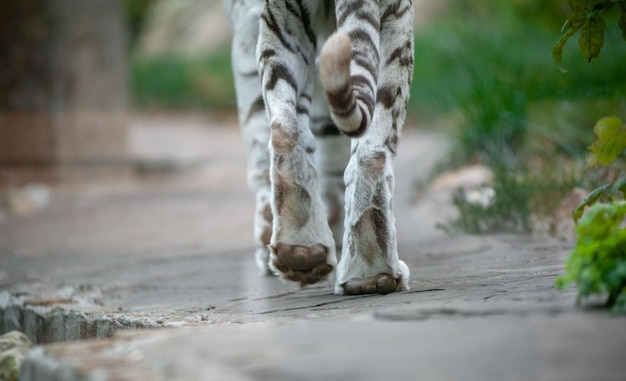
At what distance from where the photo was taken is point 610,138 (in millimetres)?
2699

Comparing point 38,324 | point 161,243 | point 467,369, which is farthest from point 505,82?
point 467,369

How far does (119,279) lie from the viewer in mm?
4078

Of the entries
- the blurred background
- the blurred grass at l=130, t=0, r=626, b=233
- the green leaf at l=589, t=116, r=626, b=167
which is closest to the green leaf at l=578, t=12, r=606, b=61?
the green leaf at l=589, t=116, r=626, b=167

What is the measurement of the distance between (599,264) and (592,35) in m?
1.17

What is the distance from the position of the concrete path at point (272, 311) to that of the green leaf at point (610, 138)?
1.32 ft

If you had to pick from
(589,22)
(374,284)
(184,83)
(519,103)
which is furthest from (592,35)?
(184,83)

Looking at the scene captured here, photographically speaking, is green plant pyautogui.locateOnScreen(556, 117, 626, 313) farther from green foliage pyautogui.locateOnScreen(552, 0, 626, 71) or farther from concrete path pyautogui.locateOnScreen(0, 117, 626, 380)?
green foliage pyautogui.locateOnScreen(552, 0, 626, 71)

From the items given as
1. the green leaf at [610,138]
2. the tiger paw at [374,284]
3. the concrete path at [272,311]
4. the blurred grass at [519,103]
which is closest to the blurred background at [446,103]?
the blurred grass at [519,103]

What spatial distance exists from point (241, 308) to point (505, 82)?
486 cm

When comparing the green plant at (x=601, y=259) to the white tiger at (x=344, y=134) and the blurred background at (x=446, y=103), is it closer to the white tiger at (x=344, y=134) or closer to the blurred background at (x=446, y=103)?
the white tiger at (x=344, y=134)

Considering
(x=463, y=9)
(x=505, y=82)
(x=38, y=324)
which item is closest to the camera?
(x=38, y=324)

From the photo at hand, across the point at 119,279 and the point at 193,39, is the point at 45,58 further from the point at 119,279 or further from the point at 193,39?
the point at 193,39

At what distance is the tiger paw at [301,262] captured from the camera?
267cm

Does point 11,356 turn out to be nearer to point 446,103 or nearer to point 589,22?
point 589,22
